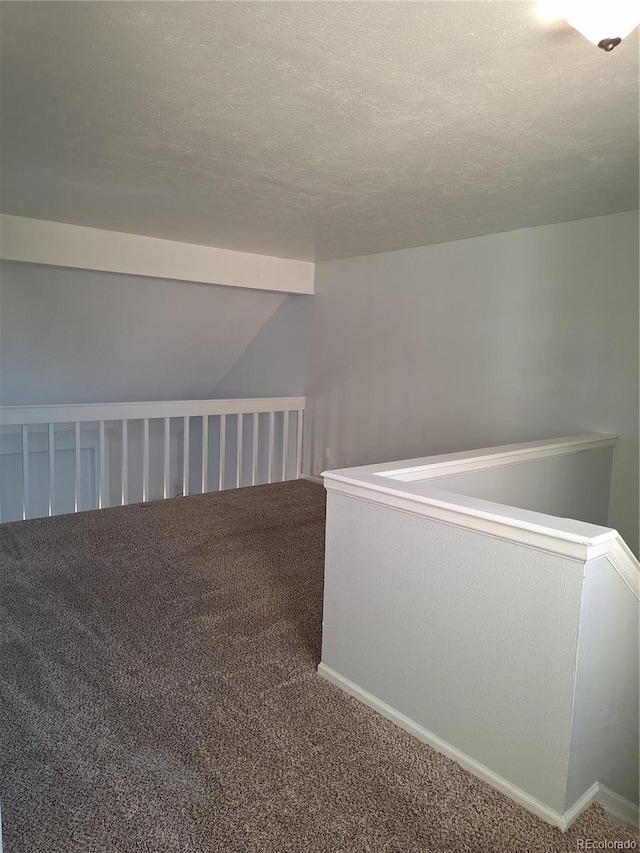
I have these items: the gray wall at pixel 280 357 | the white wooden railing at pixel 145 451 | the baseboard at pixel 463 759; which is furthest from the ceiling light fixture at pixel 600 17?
the gray wall at pixel 280 357

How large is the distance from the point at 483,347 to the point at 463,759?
2.83 m

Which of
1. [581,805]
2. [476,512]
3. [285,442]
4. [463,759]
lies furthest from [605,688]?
[285,442]

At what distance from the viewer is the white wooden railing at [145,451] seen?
15.3 ft

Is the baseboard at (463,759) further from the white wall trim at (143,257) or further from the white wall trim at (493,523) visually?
the white wall trim at (143,257)

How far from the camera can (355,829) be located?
5.00ft

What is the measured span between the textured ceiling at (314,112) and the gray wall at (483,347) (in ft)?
1.23

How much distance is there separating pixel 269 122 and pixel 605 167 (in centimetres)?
150

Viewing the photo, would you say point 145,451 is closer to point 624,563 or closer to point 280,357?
point 280,357

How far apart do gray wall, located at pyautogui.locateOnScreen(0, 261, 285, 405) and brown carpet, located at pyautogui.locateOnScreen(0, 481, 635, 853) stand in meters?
2.11

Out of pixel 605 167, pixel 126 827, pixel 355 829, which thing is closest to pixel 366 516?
pixel 355 829

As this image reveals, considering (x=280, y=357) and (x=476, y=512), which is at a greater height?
(x=280, y=357)

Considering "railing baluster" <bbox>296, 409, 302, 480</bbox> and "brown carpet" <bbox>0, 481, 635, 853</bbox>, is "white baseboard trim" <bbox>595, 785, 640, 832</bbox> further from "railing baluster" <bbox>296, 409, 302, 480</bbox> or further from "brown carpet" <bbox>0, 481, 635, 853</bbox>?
"railing baluster" <bbox>296, 409, 302, 480</bbox>

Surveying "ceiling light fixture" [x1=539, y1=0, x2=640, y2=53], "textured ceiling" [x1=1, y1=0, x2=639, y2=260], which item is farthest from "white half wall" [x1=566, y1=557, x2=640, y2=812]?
"textured ceiling" [x1=1, y1=0, x2=639, y2=260]

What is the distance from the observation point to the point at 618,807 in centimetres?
167
